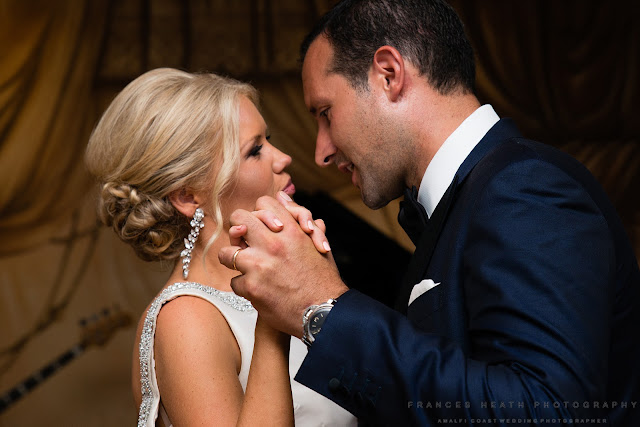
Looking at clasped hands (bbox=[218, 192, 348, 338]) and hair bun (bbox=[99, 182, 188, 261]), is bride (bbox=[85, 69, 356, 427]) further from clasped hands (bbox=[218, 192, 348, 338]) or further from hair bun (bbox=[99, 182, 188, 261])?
clasped hands (bbox=[218, 192, 348, 338])

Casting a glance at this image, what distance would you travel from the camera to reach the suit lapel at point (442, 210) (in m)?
1.41

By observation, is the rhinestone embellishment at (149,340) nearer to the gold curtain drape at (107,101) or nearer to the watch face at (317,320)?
the watch face at (317,320)

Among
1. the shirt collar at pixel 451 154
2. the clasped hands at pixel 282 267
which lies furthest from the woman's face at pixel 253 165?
the clasped hands at pixel 282 267

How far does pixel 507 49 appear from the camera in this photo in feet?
16.5

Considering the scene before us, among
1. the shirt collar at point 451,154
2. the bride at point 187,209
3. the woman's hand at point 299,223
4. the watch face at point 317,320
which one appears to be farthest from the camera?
the bride at point 187,209

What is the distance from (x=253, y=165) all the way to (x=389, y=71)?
0.64 m

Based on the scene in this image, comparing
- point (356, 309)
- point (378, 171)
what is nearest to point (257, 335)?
point (356, 309)

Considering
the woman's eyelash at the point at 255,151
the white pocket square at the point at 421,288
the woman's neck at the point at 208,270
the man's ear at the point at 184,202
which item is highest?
the woman's eyelash at the point at 255,151

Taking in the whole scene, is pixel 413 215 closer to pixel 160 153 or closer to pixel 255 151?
pixel 255 151

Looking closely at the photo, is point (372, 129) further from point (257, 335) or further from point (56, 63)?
point (56, 63)

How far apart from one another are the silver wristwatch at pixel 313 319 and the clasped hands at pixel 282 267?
1cm

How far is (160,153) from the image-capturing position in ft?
6.56

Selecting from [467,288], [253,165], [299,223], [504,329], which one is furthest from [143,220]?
[504,329]

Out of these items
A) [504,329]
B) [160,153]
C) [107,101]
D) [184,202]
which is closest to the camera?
[504,329]
